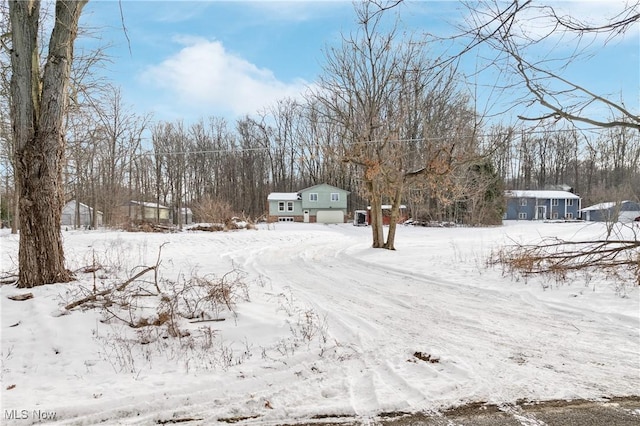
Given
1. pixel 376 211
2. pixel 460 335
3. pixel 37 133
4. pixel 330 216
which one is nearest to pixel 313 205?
pixel 330 216

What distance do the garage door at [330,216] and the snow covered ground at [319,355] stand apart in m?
37.8

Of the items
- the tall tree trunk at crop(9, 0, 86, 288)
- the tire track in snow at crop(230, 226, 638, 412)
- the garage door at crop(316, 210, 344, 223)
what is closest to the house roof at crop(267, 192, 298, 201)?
the garage door at crop(316, 210, 344, 223)

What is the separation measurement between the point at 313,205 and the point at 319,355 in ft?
135

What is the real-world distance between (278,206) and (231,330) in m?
41.7

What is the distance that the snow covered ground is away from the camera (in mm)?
3039

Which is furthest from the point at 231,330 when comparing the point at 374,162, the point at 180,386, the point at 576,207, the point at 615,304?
Result: the point at 576,207

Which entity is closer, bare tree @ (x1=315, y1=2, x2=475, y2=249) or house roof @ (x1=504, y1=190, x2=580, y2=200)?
bare tree @ (x1=315, y1=2, x2=475, y2=249)

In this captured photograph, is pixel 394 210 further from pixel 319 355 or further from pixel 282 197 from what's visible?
pixel 282 197

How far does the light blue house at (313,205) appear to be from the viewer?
44938 millimetres

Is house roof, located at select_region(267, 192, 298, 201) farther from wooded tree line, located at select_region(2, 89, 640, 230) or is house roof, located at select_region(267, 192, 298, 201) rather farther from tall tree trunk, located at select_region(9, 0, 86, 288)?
tall tree trunk, located at select_region(9, 0, 86, 288)

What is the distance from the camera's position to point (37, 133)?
5953 mm

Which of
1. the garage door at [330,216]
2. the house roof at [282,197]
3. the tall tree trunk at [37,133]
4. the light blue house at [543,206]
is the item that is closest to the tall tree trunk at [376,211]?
the tall tree trunk at [37,133]

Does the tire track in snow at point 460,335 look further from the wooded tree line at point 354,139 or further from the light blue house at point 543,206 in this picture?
the light blue house at point 543,206

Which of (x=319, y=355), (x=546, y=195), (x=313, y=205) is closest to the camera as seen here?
(x=319, y=355)
